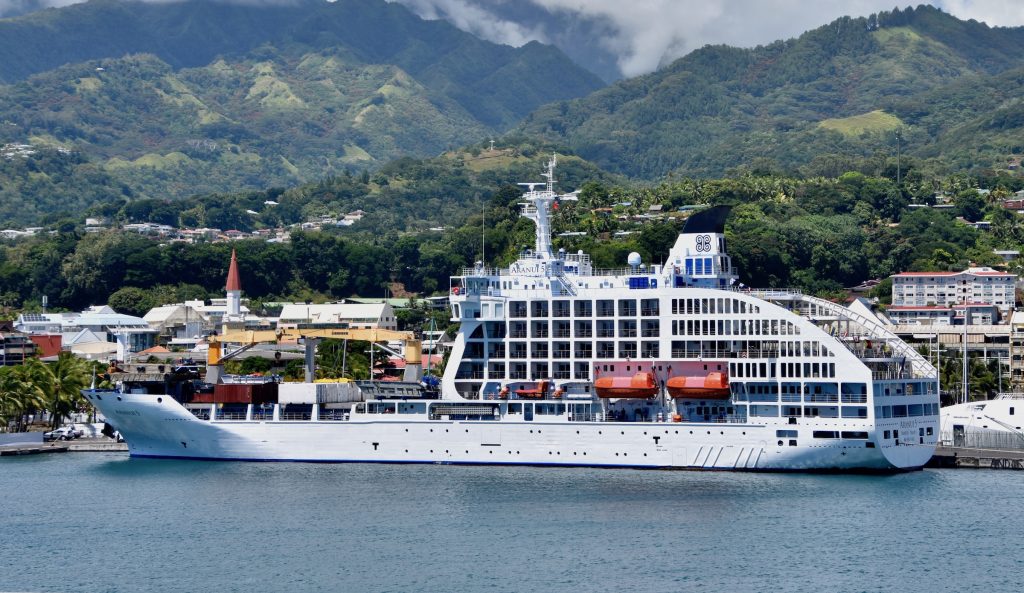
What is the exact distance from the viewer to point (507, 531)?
4756 cm

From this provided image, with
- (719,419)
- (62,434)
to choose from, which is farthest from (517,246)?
(719,419)

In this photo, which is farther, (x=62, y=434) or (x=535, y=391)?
(x=62, y=434)

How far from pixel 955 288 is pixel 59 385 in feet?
198

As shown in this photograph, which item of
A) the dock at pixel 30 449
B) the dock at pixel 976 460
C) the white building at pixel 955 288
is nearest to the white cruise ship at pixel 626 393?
the dock at pixel 976 460

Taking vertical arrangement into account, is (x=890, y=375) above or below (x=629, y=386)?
above

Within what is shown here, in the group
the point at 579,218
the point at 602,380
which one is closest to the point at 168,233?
the point at 579,218

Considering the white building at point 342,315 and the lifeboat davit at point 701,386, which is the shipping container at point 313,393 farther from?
the white building at point 342,315

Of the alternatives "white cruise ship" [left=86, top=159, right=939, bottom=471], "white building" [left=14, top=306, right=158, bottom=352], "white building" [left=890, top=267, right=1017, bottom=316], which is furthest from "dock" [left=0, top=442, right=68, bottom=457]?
"white building" [left=890, top=267, right=1017, bottom=316]

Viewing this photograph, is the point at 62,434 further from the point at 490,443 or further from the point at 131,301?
the point at 131,301

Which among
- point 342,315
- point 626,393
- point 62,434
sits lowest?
point 62,434

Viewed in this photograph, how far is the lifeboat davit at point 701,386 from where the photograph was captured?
56938mm

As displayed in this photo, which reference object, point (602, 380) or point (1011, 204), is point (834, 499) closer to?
point (602, 380)

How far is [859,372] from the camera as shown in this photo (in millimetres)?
55938

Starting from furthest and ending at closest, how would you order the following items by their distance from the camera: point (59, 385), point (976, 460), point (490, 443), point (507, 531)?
1. point (59, 385)
2. point (976, 460)
3. point (490, 443)
4. point (507, 531)
